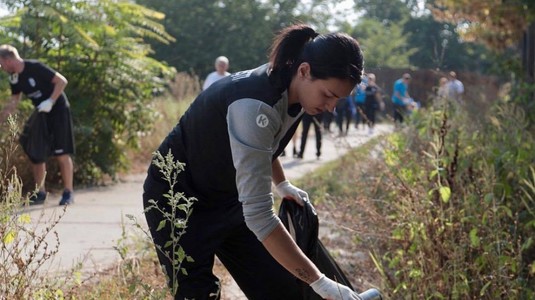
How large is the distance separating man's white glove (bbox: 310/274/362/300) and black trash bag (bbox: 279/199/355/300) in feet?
1.39

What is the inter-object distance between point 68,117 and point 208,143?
639cm

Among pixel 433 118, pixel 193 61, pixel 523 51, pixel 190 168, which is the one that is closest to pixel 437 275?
pixel 190 168

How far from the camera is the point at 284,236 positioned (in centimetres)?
349

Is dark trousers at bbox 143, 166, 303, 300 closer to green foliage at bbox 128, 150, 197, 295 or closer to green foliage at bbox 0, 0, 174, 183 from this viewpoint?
green foliage at bbox 128, 150, 197, 295

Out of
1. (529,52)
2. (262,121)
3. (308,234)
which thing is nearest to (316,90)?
(262,121)

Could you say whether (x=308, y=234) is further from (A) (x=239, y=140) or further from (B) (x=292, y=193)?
(A) (x=239, y=140)

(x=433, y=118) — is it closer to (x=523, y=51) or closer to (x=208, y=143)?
(x=208, y=143)

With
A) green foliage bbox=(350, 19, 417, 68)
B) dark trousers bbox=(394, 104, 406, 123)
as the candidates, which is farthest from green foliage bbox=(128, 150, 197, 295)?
green foliage bbox=(350, 19, 417, 68)

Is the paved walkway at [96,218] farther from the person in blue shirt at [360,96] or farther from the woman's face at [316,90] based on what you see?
the woman's face at [316,90]

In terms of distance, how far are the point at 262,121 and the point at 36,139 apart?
22.0ft

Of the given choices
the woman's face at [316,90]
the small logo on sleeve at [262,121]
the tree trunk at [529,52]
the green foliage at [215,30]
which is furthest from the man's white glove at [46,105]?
the green foliage at [215,30]

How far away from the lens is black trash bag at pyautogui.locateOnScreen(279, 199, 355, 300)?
4084 millimetres

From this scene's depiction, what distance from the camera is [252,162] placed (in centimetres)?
341

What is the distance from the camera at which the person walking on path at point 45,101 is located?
9.53 m
